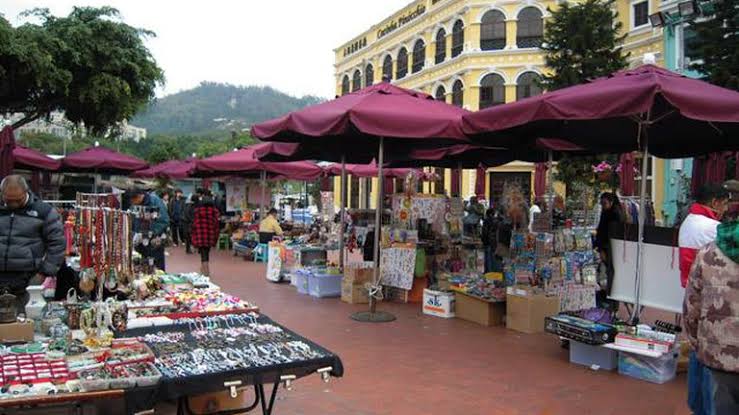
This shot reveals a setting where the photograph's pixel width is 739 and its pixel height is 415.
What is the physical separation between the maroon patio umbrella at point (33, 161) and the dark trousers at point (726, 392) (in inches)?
641

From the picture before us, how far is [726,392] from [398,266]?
615 cm

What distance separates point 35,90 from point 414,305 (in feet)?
30.9

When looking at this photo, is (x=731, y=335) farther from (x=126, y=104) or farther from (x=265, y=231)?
(x=126, y=104)

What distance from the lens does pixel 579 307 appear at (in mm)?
7953

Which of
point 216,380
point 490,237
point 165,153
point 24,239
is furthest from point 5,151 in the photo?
point 165,153

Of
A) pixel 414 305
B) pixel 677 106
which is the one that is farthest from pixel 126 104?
pixel 677 106

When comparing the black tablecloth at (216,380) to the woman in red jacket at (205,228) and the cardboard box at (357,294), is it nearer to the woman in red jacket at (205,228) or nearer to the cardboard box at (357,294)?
the cardboard box at (357,294)

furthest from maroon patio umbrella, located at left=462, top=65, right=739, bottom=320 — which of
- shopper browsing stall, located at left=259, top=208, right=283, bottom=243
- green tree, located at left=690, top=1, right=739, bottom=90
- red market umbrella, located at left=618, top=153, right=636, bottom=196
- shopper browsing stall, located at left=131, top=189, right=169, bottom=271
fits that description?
green tree, located at left=690, top=1, right=739, bottom=90

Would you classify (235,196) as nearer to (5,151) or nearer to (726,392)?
(5,151)

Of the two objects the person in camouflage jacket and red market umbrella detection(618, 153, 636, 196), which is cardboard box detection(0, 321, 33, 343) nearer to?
the person in camouflage jacket

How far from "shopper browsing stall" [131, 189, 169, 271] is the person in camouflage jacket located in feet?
20.0

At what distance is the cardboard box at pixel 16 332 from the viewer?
3.63 metres

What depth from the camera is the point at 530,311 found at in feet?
24.0

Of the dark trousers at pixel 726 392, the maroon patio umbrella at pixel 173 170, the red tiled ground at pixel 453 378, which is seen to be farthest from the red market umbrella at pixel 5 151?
the dark trousers at pixel 726 392
